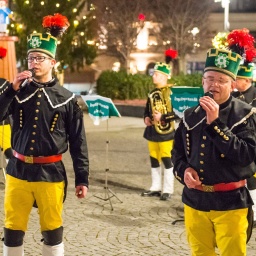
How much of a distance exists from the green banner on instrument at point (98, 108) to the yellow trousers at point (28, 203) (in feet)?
13.6

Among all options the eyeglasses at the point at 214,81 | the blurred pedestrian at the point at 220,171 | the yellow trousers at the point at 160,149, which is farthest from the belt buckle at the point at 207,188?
the yellow trousers at the point at 160,149

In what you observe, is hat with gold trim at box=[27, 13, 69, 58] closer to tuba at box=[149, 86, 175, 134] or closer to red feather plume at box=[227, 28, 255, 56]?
red feather plume at box=[227, 28, 255, 56]

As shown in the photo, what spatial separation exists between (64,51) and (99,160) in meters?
15.6

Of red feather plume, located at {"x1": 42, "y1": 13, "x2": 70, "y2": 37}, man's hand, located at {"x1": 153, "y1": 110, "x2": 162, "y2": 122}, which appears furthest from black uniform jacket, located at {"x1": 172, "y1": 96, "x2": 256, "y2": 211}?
man's hand, located at {"x1": 153, "y1": 110, "x2": 162, "y2": 122}

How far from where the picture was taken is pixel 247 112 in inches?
172

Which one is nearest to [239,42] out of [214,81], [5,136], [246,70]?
[214,81]

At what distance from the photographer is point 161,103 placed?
364 inches

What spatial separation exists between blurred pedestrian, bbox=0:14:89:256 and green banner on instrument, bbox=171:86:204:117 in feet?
12.2

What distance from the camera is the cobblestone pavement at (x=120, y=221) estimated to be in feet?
21.8

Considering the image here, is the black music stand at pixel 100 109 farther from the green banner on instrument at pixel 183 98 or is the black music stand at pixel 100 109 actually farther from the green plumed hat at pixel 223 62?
the green plumed hat at pixel 223 62

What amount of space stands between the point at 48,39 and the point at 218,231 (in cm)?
223

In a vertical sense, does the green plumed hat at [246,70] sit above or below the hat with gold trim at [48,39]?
below

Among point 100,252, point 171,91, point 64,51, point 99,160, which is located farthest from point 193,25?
point 100,252

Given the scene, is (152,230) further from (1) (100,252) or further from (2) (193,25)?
(2) (193,25)
